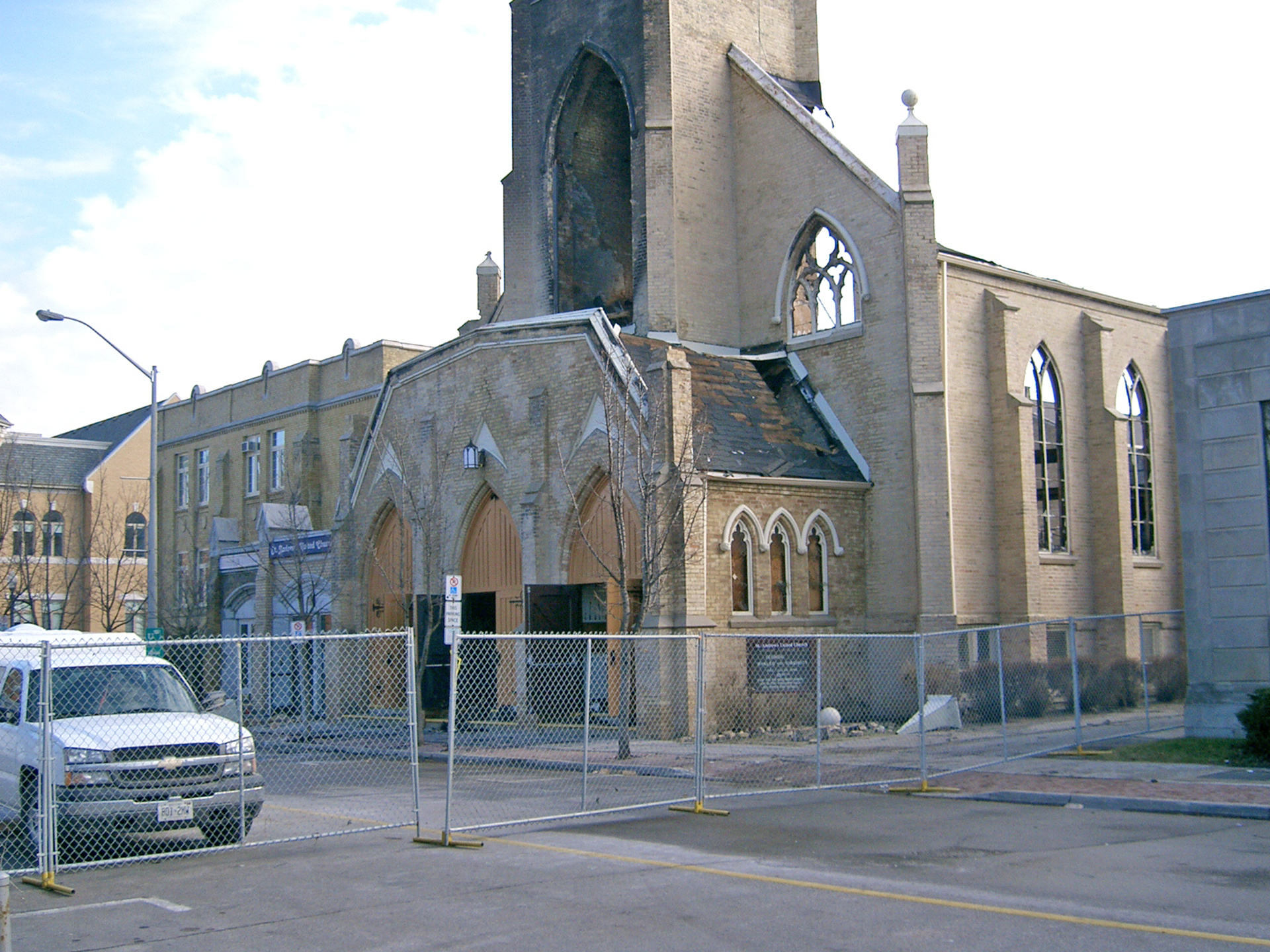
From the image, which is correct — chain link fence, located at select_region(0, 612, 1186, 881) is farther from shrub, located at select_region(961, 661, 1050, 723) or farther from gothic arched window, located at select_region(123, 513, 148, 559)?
gothic arched window, located at select_region(123, 513, 148, 559)

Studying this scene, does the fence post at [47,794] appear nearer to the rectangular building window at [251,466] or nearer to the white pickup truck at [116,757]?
the white pickup truck at [116,757]

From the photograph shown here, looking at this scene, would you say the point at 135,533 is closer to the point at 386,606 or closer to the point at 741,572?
the point at 386,606

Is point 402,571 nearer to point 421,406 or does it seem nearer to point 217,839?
point 421,406

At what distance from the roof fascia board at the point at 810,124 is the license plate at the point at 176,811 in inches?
798

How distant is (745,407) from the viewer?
26500 millimetres

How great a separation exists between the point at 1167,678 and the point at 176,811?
22.1 meters

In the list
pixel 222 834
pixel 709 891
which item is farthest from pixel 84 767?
pixel 709 891

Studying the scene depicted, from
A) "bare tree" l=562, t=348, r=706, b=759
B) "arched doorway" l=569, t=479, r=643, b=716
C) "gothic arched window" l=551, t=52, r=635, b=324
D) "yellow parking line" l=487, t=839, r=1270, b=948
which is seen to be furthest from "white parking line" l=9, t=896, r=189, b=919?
"gothic arched window" l=551, t=52, r=635, b=324

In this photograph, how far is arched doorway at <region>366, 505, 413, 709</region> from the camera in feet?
91.5

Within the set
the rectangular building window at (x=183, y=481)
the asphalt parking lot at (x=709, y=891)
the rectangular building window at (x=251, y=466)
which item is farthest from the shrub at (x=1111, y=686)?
the rectangular building window at (x=183, y=481)

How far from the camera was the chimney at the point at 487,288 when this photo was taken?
38250 mm

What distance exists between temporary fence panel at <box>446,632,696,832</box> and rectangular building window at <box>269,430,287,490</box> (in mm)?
18558

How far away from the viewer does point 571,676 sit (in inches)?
827

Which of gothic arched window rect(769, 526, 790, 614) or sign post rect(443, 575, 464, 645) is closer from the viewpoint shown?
sign post rect(443, 575, 464, 645)
